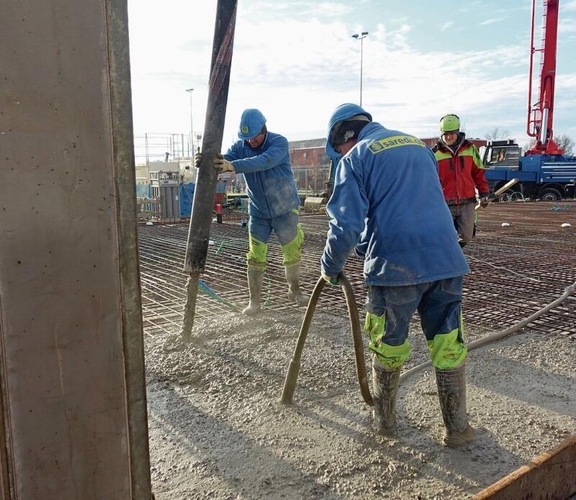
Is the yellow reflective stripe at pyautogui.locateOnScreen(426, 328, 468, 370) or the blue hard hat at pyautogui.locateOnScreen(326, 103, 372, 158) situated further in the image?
the blue hard hat at pyautogui.locateOnScreen(326, 103, 372, 158)

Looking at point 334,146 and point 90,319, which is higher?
point 334,146

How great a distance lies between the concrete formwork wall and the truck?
23.0 m

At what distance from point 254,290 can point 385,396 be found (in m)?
2.43

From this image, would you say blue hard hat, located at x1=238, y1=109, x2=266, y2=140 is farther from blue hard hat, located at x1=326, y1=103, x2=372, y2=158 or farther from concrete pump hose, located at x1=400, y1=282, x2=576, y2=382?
concrete pump hose, located at x1=400, y1=282, x2=576, y2=382

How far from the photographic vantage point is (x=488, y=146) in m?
23.3

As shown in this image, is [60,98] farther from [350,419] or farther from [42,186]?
[350,419]

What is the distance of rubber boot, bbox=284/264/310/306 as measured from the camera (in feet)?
17.2

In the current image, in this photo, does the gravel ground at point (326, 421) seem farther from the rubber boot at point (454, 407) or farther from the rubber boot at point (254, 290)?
the rubber boot at point (254, 290)

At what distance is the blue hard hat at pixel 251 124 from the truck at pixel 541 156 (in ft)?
65.2

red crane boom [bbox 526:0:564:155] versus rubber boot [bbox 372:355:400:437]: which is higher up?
red crane boom [bbox 526:0:564:155]

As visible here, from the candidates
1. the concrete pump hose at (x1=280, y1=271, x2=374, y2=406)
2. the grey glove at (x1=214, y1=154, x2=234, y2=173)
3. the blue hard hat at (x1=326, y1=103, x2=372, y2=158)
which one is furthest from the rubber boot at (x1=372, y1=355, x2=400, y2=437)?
the grey glove at (x1=214, y1=154, x2=234, y2=173)

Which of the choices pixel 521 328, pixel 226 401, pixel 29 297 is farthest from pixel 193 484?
pixel 521 328

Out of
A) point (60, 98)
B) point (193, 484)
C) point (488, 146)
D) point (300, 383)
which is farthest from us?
point (488, 146)

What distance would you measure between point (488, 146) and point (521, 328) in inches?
820
